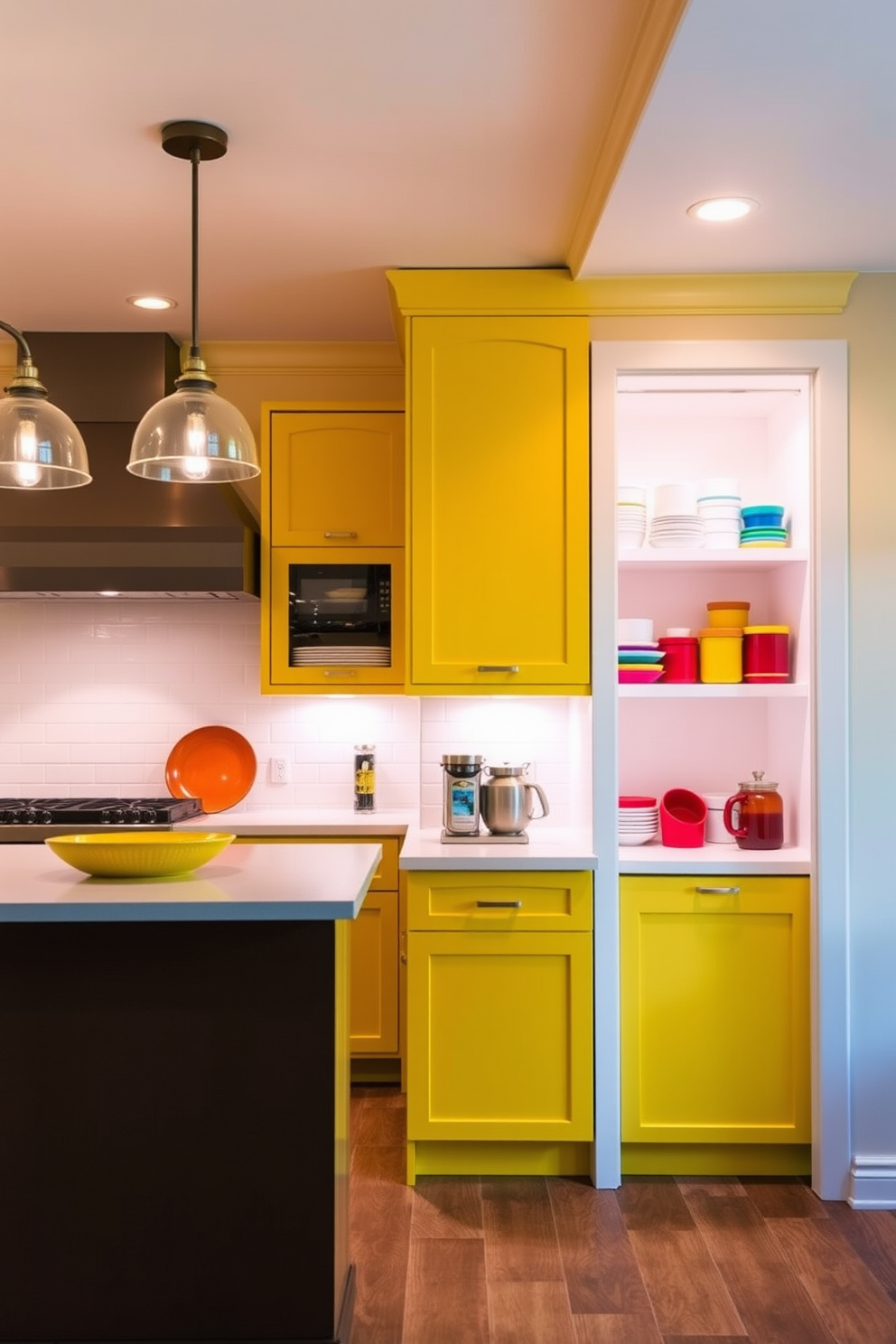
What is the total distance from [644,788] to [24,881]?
2167 millimetres

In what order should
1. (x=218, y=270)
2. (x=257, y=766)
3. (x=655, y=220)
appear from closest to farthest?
(x=655, y=220) < (x=218, y=270) < (x=257, y=766)

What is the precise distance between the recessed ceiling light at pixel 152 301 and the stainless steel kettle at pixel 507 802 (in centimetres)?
189

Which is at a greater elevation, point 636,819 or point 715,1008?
point 636,819

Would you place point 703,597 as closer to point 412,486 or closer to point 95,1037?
point 412,486

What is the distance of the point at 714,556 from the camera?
3420 mm

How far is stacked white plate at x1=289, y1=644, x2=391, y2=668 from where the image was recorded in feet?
13.6

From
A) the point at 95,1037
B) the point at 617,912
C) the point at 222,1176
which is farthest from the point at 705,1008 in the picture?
the point at 95,1037

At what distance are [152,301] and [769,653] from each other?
7.60 ft

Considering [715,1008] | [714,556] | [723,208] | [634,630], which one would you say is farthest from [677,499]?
[715,1008]

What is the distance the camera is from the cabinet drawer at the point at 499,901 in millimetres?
3283

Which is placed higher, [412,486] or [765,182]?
[765,182]

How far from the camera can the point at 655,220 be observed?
2.94m

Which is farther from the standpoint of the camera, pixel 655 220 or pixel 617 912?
pixel 617 912

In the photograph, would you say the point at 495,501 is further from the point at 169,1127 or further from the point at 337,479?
the point at 169,1127
